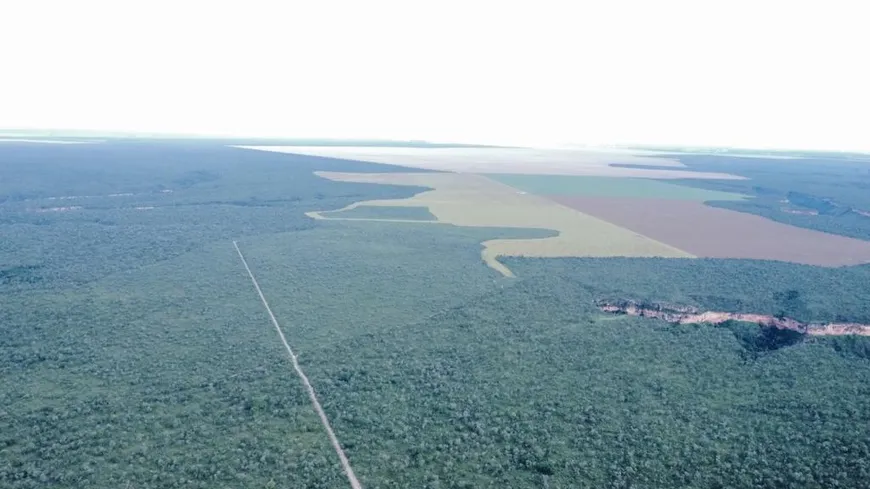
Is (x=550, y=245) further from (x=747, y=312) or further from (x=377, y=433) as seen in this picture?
(x=377, y=433)

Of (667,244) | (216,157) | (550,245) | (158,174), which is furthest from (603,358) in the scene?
(216,157)

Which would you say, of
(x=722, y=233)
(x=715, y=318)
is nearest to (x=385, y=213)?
(x=722, y=233)

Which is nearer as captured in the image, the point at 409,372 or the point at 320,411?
the point at 320,411

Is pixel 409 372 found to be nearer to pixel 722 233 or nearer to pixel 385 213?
pixel 385 213

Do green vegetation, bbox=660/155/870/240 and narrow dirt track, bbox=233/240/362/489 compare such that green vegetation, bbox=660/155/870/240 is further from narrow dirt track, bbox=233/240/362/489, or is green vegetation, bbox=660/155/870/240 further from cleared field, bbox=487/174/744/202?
narrow dirt track, bbox=233/240/362/489

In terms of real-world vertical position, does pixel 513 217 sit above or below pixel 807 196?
below

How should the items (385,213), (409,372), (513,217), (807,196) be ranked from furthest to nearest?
(807,196) → (385,213) → (513,217) → (409,372)

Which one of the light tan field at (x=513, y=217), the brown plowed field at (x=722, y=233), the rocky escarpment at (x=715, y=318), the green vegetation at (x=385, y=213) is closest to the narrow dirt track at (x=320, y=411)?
the light tan field at (x=513, y=217)
